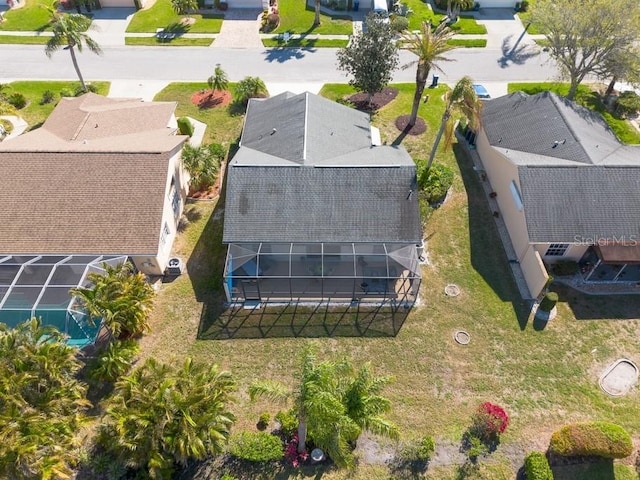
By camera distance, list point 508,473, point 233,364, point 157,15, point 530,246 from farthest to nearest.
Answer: point 157,15 < point 530,246 < point 233,364 < point 508,473

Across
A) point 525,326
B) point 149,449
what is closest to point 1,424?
point 149,449

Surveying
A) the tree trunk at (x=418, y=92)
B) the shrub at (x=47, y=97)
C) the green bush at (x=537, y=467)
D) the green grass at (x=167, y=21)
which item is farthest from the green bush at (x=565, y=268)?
the shrub at (x=47, y=97)

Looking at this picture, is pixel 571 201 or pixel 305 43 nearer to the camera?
pixel 571 201

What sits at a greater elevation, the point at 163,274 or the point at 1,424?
the point at 1,424

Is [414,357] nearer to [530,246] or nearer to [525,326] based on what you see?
[525,326]

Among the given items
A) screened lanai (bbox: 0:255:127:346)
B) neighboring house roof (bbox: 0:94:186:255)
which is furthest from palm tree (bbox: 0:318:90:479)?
neighboring house roof (bbox: 0:94:186:255)

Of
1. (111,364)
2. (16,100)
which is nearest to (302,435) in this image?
(111,364)

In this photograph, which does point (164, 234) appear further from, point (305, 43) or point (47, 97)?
point (305, 43)
